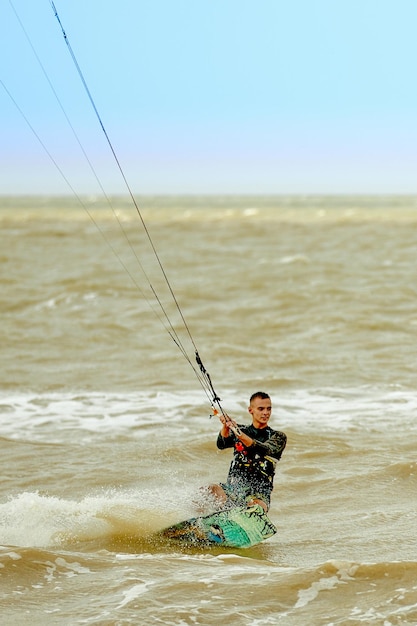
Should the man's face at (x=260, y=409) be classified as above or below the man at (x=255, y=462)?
above

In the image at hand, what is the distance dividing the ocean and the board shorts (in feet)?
1.16

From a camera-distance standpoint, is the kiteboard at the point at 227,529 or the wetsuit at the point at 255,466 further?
the wetsuit at the point at 255,466

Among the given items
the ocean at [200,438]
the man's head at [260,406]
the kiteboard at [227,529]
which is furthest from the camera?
the man's head at [260,406]

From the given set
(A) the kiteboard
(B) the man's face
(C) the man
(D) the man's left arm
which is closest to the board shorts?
(C) the man

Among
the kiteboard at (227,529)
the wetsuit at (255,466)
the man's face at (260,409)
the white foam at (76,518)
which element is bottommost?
the white foam at (76,518)

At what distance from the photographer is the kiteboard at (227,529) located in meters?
6.94

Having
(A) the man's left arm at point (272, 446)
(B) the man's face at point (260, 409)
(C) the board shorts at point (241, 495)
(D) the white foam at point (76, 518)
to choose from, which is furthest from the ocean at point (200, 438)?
(B) the man's face at point (260, 409)

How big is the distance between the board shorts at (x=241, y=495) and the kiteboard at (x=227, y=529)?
12 cm

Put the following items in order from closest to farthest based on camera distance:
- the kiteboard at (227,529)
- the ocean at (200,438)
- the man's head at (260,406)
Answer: the ocean at (200,438), the kiteboard at (227,529), the man's head at (260,406)

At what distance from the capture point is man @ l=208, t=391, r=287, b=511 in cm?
714

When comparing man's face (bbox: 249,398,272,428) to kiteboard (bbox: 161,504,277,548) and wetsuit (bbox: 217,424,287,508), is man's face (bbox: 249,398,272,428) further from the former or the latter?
kiteboard (bbox: 161,504,277,548)

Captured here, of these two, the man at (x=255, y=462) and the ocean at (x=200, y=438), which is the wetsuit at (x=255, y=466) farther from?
the ocean at (x=200, y=438)

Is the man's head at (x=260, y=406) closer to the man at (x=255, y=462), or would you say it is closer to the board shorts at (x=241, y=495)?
the man at (x=255, y=462)

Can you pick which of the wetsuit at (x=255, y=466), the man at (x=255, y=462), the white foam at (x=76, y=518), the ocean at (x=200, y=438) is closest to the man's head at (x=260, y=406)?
the man at (x=255, y=462)
